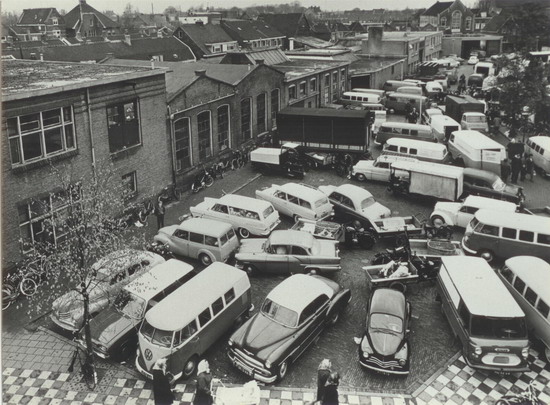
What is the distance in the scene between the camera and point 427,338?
51.2ft

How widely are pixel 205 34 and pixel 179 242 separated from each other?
207 feet

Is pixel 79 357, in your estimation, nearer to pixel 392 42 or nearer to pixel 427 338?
pixel 427 338

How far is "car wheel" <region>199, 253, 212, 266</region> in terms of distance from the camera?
19812 millimetres

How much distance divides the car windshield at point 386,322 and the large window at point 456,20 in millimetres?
104235

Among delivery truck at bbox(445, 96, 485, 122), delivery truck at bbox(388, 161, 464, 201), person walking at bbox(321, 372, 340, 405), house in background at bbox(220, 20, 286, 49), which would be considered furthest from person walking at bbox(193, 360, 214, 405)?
house in background at bbox(220, 20, 286, 49)

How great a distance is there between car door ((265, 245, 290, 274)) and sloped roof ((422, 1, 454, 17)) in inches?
4013

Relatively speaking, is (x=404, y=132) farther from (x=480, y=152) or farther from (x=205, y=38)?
(x=205, y=38)

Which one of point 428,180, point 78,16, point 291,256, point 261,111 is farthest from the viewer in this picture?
point 78,16

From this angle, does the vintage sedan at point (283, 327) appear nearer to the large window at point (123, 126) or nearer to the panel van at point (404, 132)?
the large window at point (123, 126)

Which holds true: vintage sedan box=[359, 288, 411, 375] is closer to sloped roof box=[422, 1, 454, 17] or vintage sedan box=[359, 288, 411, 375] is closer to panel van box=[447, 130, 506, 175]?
panel van box=[447, 130, 506, 175]

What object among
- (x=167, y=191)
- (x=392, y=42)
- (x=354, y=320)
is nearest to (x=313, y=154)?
(x=167, y=191)

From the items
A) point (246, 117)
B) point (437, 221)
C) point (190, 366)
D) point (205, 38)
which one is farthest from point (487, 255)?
point (205, 38)

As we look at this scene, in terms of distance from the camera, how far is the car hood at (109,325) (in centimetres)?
1471

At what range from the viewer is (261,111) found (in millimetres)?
35812
